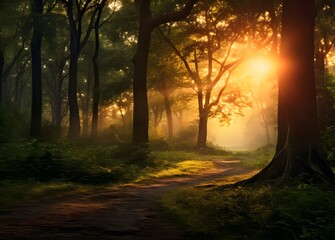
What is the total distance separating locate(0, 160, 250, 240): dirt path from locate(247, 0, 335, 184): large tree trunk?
360 cm

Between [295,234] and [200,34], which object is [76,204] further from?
[200,34]

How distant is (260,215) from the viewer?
6.94 metres

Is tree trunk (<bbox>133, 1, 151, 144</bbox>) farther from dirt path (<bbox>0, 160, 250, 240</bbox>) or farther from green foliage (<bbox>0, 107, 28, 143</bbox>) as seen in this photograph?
dirt path (<bbox>0, 160, 250, 240</bbox>)

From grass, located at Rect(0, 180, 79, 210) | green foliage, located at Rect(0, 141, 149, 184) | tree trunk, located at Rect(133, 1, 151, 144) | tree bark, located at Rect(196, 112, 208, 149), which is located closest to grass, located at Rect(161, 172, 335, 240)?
grass, located at Rect(0, 180, 79, 210)

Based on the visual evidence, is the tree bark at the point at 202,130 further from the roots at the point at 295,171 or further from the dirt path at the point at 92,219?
the dirt path at the point at 92,219

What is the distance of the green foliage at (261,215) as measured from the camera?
6.20 m

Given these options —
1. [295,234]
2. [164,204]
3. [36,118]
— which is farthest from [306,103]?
[36,118]

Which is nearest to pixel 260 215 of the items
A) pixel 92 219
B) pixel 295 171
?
pixel 92 219

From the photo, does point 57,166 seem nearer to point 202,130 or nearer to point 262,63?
point 202,130

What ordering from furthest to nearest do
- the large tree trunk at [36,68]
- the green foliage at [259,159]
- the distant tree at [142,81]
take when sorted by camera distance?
the large tree trunk at [36,68] < the green foliage at [259,159] < the distant tree at [142,81]

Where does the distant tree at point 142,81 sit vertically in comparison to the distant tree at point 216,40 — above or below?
below

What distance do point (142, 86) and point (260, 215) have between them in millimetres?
12829

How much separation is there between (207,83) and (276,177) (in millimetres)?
25922

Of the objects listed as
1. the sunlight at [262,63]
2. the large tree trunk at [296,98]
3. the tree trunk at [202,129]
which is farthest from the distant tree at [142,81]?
the tree trunk at [202,129]
